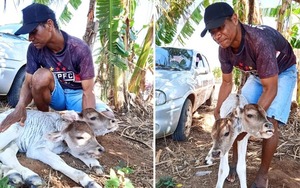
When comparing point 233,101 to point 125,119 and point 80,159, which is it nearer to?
point 125,119

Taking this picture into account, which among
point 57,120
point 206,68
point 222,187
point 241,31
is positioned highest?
point 241,31

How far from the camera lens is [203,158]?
8.22ft

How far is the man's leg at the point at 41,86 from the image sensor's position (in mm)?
2422

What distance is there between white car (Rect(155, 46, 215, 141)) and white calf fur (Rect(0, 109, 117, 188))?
1.28 ft

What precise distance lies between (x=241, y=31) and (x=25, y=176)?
1.41 metres

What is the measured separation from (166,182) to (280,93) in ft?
2.75

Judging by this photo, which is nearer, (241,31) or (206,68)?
(241,31)

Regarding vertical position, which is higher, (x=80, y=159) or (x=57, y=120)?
(x=57, y=120)

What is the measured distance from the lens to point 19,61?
8.05ft

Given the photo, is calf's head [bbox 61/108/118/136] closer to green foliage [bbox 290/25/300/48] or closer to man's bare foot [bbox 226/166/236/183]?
man's bare foot [bbox 226/166/236/183]

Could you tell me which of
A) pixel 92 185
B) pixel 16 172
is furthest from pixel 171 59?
pixel 16 172

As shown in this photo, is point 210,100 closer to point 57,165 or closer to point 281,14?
point 281,14

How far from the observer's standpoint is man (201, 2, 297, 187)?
7.55 feet

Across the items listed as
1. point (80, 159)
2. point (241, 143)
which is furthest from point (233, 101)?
point (80, 159)
